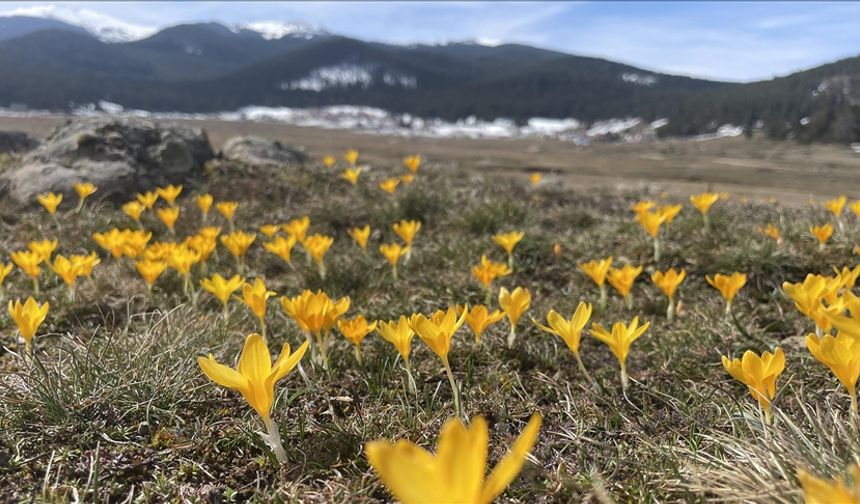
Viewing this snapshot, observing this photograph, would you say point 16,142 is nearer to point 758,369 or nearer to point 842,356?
point 758,369

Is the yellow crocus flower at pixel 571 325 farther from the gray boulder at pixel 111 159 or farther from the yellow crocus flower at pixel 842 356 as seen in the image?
the gray boulder at pixel 111 159

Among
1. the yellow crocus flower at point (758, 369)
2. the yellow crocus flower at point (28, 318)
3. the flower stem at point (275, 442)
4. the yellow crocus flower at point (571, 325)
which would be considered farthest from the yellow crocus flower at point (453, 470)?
the yellow crocus flower at point (28, 318)

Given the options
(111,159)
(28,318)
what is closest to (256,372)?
(28,318)

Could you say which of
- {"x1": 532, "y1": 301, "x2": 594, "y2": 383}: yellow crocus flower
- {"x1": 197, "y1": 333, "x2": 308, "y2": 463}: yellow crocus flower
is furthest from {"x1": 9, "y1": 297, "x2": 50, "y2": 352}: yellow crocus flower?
{"x1": 532, "y1": 301, "x2": 594, "y2": 383}: yellow crocus flower

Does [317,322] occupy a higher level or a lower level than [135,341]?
higher

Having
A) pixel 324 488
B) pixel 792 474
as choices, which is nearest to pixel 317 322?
pixel 324 488

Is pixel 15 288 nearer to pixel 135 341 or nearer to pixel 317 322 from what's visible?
pixel 135 341
